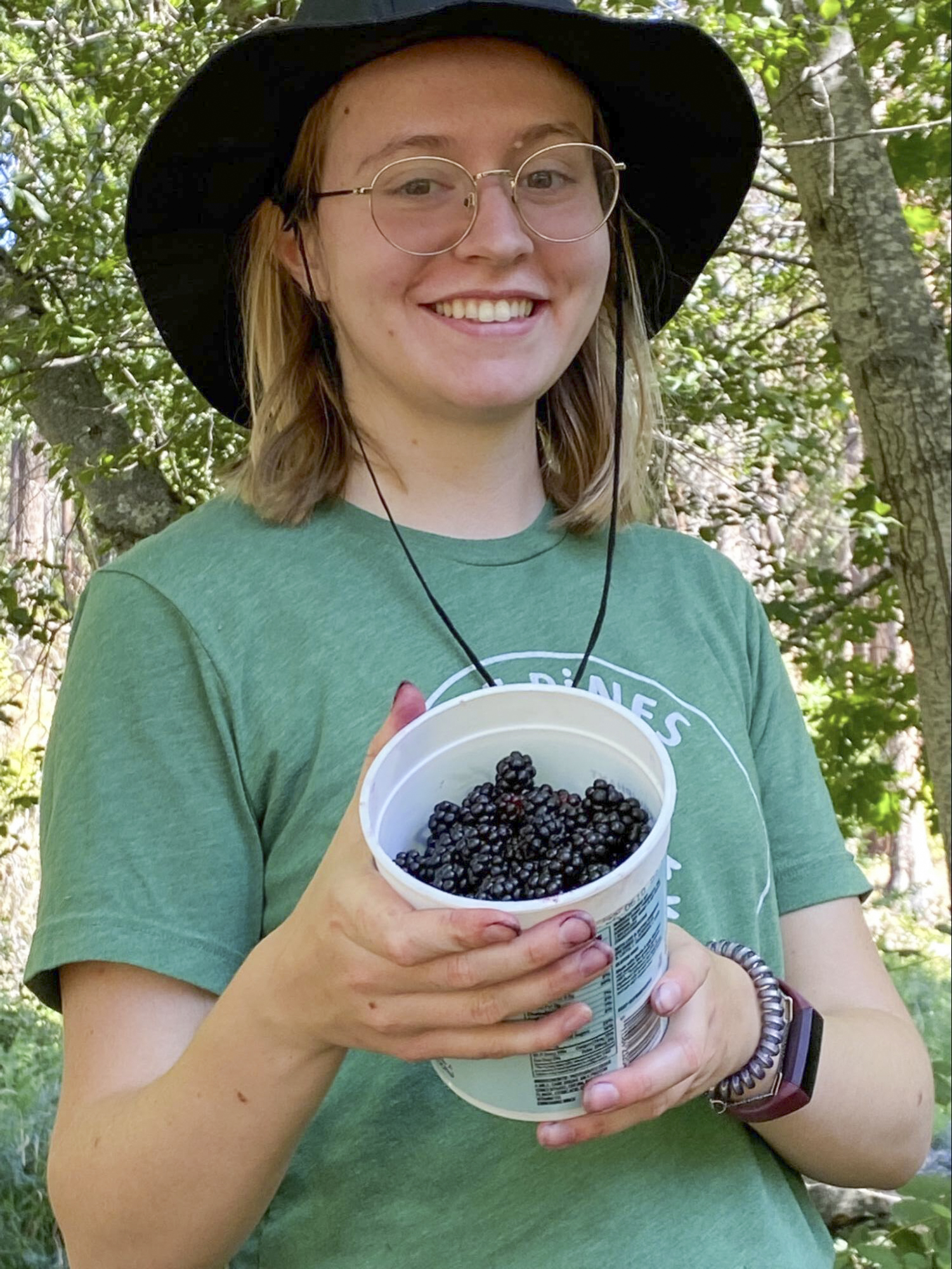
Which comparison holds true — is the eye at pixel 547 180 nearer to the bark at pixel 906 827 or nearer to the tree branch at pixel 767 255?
the tree branch at pixel 767 255

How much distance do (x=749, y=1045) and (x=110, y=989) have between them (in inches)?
20.4

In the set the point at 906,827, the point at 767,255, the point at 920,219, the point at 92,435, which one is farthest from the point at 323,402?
the point at 906,827

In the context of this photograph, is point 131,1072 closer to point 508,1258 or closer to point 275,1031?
point 275,1031

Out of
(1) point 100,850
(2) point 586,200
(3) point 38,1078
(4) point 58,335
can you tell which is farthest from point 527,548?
(3) point 38,1078

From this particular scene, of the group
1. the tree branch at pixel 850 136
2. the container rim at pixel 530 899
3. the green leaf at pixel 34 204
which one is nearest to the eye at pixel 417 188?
the container rim at pixel 530 899

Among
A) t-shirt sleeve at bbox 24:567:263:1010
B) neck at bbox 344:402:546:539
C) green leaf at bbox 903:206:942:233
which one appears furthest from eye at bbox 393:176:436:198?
green leaf at bbox 903:206:942:233

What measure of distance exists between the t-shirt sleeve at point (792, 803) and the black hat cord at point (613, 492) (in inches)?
8.7

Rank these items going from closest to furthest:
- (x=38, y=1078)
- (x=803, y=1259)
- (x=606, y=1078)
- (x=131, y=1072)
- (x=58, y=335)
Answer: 1. (x=606, y=1078)
2. (x=131, y=1072)
3. (x=803, y=1259)
4. (x=38, y=1078)
5. (x=58, y=335)

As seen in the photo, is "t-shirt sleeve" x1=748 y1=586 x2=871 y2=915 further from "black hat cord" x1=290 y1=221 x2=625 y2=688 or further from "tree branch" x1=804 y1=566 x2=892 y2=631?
"tree branch" x1=804 y1=566 x2=892 y2=631

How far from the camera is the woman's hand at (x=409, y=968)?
664 millimetres

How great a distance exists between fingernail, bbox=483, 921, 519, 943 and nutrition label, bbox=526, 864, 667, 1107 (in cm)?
11

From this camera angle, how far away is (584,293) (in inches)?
47.0

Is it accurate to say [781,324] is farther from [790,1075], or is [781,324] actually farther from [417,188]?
[790,1075]

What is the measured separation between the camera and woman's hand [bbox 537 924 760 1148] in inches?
31.4
